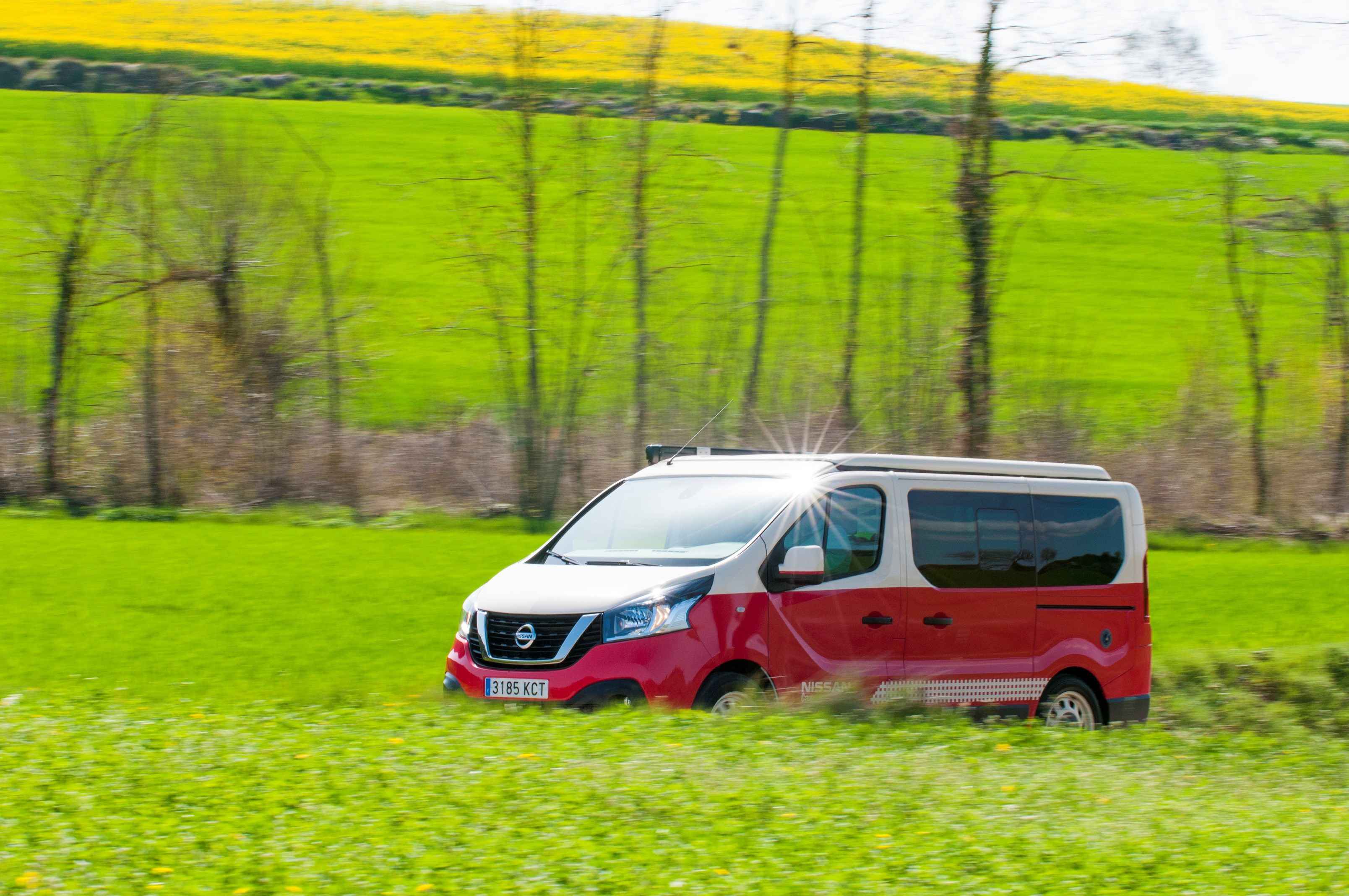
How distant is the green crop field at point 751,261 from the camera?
75.8ft

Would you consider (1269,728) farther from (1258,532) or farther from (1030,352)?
(1030,352)

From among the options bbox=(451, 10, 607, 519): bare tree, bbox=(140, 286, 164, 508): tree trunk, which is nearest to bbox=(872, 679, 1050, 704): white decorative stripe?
bbox=(451, 10, 607, 519): bare tree

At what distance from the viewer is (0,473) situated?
2045 cm

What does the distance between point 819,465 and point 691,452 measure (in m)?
Result: 1.67

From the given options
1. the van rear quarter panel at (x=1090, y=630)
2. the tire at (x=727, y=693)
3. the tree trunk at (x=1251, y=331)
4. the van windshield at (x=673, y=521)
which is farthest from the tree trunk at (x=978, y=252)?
the tire at (x=727, y=693)

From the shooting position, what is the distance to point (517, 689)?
8.20 metres

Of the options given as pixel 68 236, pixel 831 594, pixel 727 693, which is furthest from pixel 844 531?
pixel 68 236

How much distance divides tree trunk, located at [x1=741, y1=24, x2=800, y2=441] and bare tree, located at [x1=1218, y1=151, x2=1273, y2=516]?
847 cm

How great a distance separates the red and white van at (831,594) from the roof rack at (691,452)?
5 centimetres

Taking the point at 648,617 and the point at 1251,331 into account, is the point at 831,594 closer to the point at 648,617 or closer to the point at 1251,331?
the point at 648,617

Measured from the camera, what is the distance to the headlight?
25.8 feet

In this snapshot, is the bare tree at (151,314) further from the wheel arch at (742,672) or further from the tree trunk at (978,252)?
the wheel arch at (742,672)

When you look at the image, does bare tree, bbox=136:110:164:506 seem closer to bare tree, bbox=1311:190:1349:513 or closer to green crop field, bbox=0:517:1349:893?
green crop field, bbox=0:517:1349:893

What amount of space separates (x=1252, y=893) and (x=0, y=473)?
1951 cm
